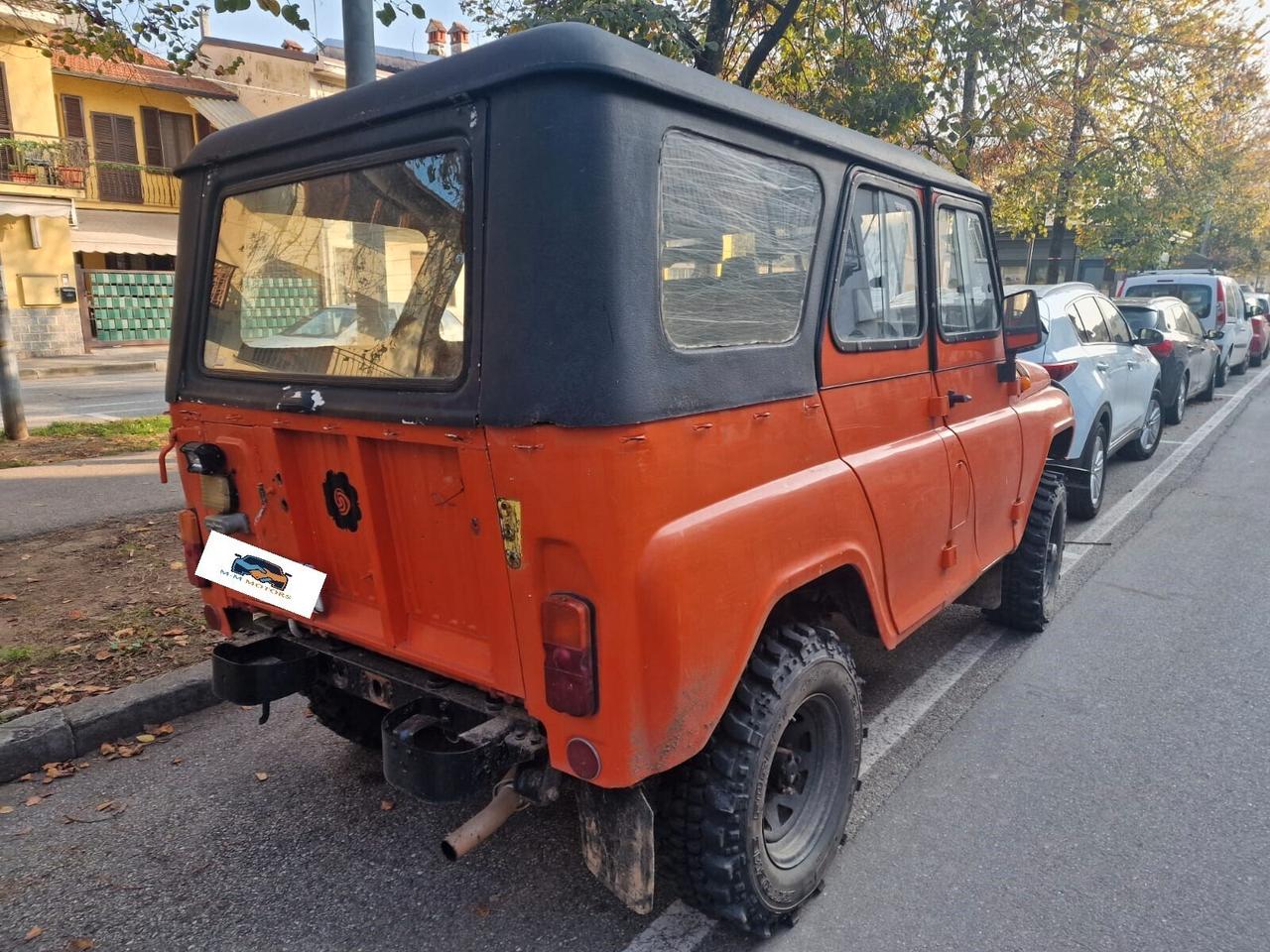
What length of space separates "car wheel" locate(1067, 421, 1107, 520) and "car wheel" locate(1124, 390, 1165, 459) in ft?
6.91

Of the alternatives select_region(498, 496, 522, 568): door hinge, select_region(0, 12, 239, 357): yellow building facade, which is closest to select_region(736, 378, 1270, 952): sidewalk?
select_region(498, 496, 522, 568): door hinge

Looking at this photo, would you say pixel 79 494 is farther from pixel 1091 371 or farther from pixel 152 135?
pixel 152 135

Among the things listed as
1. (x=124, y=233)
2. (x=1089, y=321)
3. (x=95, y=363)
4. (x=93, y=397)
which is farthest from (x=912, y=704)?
(x=124, y=233)

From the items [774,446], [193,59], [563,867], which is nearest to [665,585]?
[774,446]

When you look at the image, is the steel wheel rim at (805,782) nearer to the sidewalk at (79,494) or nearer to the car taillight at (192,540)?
the car taillight at (192,540)

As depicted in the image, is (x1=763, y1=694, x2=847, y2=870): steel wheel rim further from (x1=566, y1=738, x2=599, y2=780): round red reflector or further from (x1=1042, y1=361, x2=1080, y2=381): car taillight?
(x1=1042, y1=361, x2=1080, y2=381): car taillight

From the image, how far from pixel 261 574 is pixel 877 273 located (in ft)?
7.69

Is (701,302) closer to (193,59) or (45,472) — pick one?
(193,59)

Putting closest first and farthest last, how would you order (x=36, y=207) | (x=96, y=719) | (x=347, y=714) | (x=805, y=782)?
(x=805, y=782) → (x=347, y=714) → (x=96, y=719) → (x=36, y=207)

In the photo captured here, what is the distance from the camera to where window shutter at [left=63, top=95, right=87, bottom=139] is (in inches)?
878

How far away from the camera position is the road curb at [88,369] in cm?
1711

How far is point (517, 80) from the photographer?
6.45 ft

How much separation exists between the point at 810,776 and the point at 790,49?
6131 millimetres

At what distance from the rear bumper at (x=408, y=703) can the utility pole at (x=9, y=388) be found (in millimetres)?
8268
